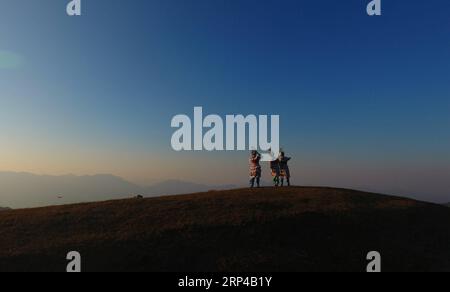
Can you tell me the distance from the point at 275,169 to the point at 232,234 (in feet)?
49.9

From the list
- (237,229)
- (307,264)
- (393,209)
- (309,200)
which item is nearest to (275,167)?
(309,200)

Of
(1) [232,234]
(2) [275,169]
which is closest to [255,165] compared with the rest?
(2) [275,169]

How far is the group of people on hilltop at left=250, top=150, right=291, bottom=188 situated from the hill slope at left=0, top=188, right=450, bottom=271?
439 centimetres

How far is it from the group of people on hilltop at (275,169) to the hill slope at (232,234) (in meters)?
4.39

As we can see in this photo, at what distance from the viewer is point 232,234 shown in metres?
26.4

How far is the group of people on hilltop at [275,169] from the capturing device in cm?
3931

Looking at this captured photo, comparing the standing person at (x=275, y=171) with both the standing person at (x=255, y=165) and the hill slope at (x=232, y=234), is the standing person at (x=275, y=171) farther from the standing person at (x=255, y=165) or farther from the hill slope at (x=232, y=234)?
the hill slope at (x=232, y=234)

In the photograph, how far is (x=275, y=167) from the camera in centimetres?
4050

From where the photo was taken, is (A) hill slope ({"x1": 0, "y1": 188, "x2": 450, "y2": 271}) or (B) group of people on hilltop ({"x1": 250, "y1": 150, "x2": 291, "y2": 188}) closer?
(A) hill slope ({"x1": 0, "y1": 188, "x2": 450, "y2": 271})

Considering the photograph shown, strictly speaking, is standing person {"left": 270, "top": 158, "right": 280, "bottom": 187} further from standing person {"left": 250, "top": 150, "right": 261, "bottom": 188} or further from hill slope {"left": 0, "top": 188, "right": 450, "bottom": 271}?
hill slope {"left": 0, "top": 188, "right": 450, "bottom": 271}

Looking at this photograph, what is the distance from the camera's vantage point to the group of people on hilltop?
39312 mm

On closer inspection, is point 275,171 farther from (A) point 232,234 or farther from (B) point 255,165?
(A) point 232,234

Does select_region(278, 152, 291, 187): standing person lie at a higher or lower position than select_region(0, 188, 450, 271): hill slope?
higher
